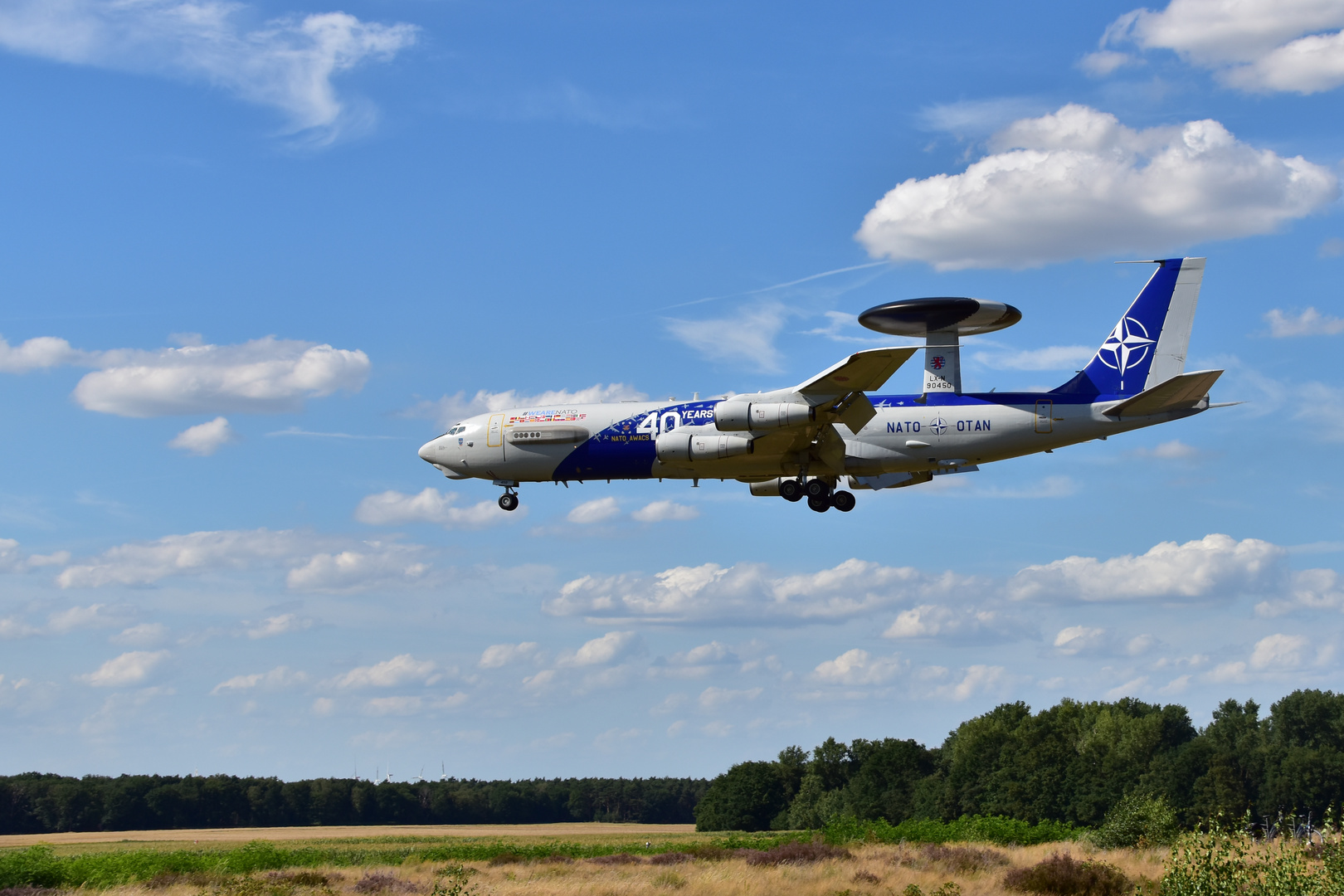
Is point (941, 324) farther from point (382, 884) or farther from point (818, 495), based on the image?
point (382, 884)

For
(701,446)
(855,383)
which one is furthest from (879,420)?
(701,446)

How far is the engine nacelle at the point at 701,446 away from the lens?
126ft

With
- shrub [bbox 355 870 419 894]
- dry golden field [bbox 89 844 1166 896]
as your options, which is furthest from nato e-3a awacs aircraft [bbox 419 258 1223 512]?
shrub [bbox 355 870 419 894]

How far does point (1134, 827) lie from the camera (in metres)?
49.2

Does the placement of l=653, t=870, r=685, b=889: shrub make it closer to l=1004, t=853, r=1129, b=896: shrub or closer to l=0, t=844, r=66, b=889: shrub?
l=1004, t=853, r=1129, b=896: shrub

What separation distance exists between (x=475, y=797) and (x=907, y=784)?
49521 millimetres

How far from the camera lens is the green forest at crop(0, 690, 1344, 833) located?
342 ft

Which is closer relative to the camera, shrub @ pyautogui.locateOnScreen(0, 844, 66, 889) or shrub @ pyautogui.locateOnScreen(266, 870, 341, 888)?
shrub @ pyautogui.locateOnScreen(0, 844, 66, 889)

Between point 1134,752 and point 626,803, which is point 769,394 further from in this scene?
point 626,803

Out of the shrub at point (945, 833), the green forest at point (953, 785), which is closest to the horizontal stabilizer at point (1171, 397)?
the shrub at point (945, 833)

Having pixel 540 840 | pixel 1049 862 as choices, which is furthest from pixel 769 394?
pixel 540 840

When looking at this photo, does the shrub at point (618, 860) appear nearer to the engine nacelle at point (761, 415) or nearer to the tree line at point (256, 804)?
the engine nacelle at point (761, 415)

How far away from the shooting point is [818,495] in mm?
41031

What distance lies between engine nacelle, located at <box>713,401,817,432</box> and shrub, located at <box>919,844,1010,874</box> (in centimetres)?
1902
